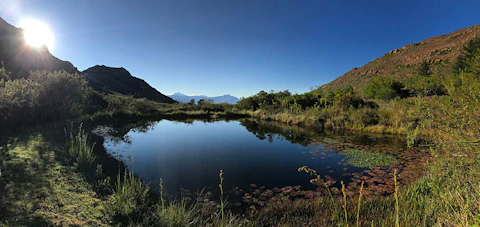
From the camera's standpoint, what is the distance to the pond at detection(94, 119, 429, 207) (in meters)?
5.39

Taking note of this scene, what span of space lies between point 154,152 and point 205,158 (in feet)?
8.48

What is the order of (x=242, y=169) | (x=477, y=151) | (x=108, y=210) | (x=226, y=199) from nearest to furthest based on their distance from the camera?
(x=477, y=151) → (x=108, y=210) → (x=226, y=199) → (x=242, y=169)

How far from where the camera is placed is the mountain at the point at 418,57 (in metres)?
39.2

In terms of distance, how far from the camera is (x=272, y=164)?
7512 millimetres

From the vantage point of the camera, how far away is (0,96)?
5.24 m

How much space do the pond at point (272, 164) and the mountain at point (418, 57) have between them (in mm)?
41920

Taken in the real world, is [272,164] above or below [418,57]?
below

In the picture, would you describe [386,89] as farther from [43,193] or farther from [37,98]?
[37,98]

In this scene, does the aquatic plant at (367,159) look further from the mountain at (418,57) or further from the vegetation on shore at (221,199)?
the mountain at (418,57)

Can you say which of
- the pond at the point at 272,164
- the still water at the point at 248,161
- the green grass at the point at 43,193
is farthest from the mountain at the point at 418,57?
the green grass at the point at 43,193

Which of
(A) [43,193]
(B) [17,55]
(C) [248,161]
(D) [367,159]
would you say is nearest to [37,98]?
(A) [43,193]

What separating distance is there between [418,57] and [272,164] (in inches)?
2397

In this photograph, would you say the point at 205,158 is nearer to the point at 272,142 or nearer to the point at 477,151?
the point at 272,142

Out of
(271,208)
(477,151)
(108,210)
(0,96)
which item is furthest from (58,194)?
(477,151)
